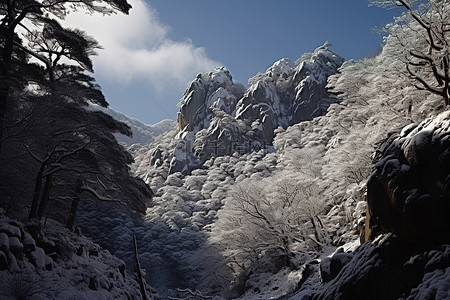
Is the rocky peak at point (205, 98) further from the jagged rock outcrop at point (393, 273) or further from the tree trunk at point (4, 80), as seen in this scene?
the jagged rock outcrop at point (393, 273)

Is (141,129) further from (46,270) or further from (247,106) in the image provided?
(46,270)

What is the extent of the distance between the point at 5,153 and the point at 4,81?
398 cm

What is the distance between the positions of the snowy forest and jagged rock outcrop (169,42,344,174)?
7.22 metres

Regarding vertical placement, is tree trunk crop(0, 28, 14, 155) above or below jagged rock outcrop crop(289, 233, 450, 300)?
above

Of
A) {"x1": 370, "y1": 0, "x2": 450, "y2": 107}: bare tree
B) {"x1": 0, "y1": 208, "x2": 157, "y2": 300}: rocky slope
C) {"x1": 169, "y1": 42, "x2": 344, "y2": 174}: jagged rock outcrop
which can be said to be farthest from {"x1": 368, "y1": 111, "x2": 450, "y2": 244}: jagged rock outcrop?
{"x1": 169, "y1": 42, "x2": 344, "y2": 174}: jagged rock outcrop

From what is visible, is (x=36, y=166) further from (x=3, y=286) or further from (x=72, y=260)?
(x=3, y=286)

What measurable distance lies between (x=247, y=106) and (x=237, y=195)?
4174 cm

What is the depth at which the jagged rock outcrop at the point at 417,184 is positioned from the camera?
21.6ft

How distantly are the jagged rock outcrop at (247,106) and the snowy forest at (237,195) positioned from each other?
7.22 metres

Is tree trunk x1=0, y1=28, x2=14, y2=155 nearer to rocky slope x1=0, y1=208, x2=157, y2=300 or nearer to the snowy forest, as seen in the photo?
the snowy forest

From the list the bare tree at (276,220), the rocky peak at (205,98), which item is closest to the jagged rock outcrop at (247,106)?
the rocky peak at (205,98)

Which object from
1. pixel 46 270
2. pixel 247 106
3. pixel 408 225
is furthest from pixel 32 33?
pixel 247 106

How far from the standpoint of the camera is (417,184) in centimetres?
719

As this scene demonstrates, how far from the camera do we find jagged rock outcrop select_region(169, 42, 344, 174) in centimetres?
5972
